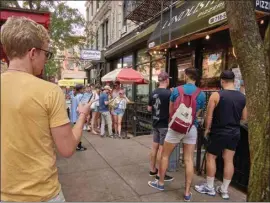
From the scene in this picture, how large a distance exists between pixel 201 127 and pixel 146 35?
6.80m

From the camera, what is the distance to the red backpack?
350cm

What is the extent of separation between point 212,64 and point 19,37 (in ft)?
23.4

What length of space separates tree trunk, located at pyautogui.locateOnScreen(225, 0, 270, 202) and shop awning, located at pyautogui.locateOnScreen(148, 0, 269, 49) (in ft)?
10.6

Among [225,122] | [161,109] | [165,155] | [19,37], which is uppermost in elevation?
[19,37]

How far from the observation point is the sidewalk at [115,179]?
3850 millimetres

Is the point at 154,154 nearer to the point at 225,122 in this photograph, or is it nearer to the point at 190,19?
the point at 225,122

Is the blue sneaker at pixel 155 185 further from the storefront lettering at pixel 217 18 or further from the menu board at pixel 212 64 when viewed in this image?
the menu board at pixel 212 64

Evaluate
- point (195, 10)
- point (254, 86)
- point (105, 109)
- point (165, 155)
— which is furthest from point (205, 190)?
point (195, 10)

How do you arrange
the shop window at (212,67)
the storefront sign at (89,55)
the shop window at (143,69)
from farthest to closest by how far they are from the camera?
the shop window at (143,69) < the storefront sign at (89,55) < the shop window at (212,67)

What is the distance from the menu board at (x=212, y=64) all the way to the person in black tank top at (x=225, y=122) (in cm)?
381

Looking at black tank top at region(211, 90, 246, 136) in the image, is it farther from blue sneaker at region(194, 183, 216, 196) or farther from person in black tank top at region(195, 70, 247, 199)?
blue sneaker at region(194, 183, 216, 196)

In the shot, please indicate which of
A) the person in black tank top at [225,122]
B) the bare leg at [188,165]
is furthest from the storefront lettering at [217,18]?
the bare leg at [188,165]

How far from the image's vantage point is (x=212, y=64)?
7762 mm

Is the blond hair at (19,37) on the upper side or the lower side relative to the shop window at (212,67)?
lower
